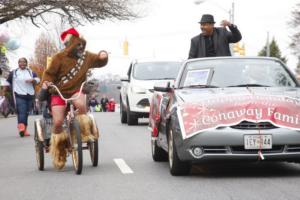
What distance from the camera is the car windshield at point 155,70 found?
22.2m

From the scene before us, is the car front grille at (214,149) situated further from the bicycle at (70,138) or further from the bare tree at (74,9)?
the bare tree at (74,9)

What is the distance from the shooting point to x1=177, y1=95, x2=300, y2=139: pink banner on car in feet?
29.5

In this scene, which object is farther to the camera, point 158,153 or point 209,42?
point 209,42

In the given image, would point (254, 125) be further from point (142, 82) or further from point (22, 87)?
point (142, 82)

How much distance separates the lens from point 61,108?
1056 centimetres

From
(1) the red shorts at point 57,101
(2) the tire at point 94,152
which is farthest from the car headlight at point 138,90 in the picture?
(1) the red shorts at point 57,101

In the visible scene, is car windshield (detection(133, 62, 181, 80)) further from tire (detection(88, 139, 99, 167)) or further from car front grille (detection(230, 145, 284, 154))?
car front grille (detection(230, 145, 284, 154))

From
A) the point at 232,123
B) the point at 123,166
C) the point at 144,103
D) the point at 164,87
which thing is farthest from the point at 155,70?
the point at 232,123

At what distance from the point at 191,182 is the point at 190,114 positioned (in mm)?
742

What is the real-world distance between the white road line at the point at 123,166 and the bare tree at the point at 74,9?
26325mm

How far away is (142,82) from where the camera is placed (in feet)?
72.7

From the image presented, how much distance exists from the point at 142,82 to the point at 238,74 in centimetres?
1185

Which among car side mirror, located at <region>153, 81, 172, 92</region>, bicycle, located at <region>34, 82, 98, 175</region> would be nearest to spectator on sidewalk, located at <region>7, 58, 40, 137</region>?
bicycle, located at <region>34, 82, 98, 175</region>

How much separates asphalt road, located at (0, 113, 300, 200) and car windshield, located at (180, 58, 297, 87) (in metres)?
1.00
